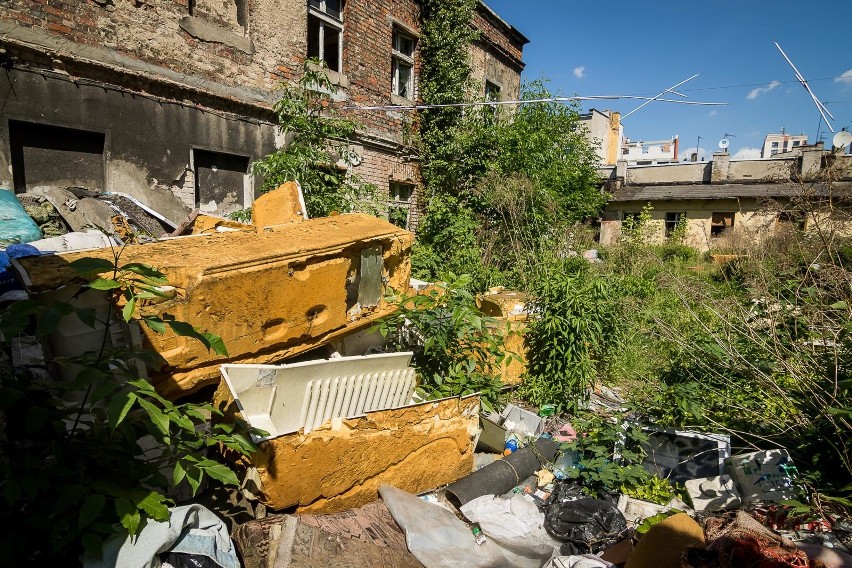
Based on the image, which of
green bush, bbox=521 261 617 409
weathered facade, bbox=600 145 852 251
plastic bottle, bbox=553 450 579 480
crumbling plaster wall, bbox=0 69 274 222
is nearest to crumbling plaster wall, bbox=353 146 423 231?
crumbling plaster wall, bbox=0 69 274 222

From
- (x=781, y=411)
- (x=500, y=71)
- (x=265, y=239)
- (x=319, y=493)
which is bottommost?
(x=319, y=493)

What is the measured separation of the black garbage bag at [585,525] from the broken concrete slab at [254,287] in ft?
6.80

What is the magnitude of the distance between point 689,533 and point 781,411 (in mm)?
1942

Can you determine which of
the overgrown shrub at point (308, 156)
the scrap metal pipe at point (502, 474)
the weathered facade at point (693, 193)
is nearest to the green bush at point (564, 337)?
the scrap metal pipe at point (502, 474)

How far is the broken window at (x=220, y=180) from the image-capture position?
243 inches

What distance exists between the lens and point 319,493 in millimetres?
2812

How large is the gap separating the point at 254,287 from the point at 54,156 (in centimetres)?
362

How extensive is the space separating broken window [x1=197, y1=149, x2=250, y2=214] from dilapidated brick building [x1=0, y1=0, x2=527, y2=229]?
14 mm

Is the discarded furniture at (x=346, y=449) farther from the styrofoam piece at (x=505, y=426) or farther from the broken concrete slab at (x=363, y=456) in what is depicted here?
the styrofoam piece at (x=505, y=426)

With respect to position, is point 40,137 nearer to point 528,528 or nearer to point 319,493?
point 319,493

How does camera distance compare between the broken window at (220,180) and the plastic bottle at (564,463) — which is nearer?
the plastic bottle at (564,463)

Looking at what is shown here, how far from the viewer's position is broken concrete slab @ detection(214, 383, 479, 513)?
261 cm

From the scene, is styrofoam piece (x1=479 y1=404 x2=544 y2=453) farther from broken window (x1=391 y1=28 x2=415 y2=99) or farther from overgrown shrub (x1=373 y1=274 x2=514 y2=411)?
broken window (x1=391 y1=28 x2=415 y2=99)

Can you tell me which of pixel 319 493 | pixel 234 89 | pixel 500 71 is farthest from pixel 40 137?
pixel 500 71
